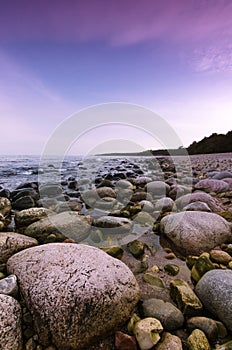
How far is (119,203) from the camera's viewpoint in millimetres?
4730

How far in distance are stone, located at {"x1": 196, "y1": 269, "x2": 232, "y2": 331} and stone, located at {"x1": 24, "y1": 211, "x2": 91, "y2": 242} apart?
1626 millimetres

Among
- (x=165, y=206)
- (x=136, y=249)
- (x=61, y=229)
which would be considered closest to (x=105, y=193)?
(x=165, y=206)

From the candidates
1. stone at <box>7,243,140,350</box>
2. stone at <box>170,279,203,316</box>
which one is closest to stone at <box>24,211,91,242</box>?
stone at <box>7,243,140,350</box>

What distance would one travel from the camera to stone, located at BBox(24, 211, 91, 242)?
9.05 ft

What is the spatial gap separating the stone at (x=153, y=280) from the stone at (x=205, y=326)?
0.45m

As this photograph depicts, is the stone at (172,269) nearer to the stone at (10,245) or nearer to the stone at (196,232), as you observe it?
the stone at (196,232)

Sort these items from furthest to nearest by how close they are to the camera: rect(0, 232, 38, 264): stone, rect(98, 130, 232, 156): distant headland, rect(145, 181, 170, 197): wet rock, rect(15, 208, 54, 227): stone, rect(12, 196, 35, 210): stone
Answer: rect(98, 130, 232, 156): distant headland < rect(145, 181, 170, 197): wet rock < rect(12, 196, 35, 210): stone < rect(15, 208, 54, 227): stone < rect(0, 232, 38, 264): stone

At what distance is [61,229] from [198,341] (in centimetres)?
197

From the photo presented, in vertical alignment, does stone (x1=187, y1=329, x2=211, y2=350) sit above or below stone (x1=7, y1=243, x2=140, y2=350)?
below

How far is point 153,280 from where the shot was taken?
2.04 meters

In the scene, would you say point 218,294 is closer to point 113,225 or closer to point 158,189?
point 113,225

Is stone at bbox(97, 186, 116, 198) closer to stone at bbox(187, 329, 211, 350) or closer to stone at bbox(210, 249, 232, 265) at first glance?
stone at bbox(210, 249, 232, 265)

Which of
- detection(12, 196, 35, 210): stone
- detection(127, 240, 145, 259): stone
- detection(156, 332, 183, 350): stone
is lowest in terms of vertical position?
detection(156, 332, 183, 350): stone

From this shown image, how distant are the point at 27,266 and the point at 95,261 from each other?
22.9 inches
